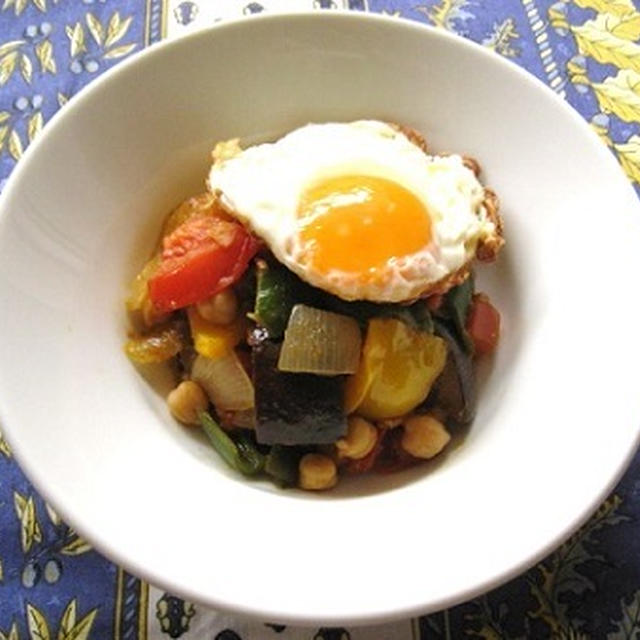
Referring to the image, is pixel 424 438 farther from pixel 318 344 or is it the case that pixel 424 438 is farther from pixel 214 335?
pixel 214 335

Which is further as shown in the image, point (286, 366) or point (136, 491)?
point (286, 366)

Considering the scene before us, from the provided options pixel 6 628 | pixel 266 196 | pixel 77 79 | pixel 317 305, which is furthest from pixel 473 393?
pixel 77 79

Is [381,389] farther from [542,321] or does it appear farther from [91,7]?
[91,7]

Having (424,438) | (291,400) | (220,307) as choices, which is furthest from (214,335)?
(424,438)

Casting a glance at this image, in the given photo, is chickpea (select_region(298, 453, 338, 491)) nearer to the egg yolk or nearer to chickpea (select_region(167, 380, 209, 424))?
chickpea (select_region(167, 380, 209, 424))

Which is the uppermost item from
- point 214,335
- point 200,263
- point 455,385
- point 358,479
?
point 200,263

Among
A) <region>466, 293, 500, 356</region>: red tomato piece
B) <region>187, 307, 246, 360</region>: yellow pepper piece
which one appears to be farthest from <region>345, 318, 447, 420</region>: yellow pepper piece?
<region>187, 307, 246, 360</region>: yellow pepper piece
